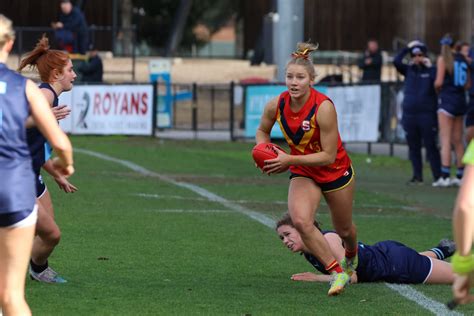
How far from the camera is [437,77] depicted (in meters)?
17.6

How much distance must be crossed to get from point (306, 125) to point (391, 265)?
130 centimetres

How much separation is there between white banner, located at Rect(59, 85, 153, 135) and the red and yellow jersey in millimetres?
17921

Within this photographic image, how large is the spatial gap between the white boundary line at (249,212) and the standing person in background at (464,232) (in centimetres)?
244

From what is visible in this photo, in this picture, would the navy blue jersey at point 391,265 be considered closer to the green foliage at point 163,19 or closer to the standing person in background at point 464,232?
the standing person in background at point 464,232

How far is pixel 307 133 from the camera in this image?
889 centimetres

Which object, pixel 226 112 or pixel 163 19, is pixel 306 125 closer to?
pixel 226 112

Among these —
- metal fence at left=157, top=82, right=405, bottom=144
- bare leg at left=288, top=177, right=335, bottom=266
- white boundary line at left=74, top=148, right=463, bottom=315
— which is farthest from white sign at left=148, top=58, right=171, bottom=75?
bare leg at left=288, top=177, right=335, bottom=266

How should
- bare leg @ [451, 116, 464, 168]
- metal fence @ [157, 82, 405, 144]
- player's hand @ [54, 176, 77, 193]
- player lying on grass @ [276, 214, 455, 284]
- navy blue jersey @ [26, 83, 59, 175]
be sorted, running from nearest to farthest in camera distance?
player's hand @ [54, 176, 77, 193], navy blue jersey @ [26, 83, 59, 175], player lying on grass @ [276, 214, 455, 284], bare leg @ [451, 116, 464, 168], metal fence @ [157, 82, 405, 144]

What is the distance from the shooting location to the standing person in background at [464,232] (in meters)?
5.55

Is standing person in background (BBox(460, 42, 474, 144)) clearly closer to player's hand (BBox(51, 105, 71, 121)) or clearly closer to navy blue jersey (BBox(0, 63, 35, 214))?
player's hand (BBox(51, 105, 71, 121))

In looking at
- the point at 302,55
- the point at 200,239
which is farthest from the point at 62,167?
the point at 200,239

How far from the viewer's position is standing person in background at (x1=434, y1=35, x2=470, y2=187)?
17625 millimetres

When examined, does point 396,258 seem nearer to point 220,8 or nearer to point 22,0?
point 22,0

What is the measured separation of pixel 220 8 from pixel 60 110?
2179 inches
